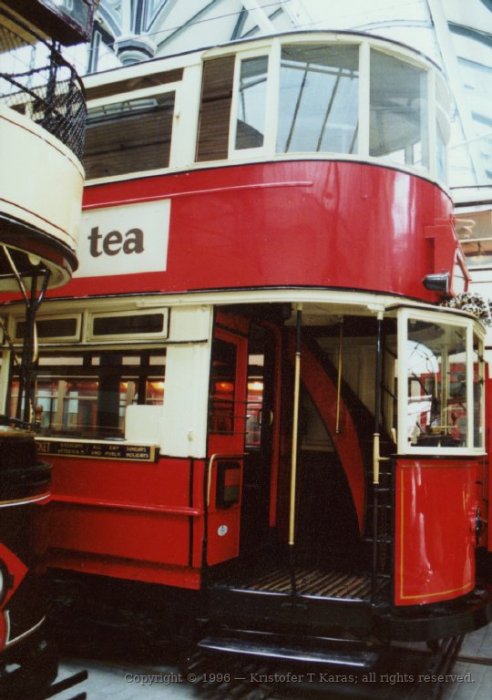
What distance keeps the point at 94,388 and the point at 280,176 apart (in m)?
2.45

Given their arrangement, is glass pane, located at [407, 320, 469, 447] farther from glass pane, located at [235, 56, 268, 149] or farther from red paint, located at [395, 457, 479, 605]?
glass pane, located at [235, 56, 268, 149]

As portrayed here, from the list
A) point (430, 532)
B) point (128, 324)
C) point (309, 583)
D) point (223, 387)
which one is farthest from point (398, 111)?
point (309, 583)

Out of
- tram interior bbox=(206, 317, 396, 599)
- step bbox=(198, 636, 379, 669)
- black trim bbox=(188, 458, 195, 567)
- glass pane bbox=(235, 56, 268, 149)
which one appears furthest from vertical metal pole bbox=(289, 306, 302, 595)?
glass pane bbox=(235, 56, 268, 149)

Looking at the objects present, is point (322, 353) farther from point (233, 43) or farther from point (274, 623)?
point (233, 43)

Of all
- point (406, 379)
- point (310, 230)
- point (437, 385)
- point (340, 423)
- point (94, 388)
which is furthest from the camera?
point (340, 423)

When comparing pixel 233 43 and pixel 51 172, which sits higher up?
pixel 233 43

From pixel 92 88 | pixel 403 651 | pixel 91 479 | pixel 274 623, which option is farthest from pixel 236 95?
pixel 403 651

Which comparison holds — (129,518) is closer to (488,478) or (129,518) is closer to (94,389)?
(94,389)

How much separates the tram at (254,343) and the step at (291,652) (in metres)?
0.02

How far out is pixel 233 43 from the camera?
5.01 metres

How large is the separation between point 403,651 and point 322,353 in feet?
9.06

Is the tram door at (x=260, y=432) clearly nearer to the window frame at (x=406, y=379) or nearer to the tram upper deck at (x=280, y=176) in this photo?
the tram upper deck at (x=280, y=176)

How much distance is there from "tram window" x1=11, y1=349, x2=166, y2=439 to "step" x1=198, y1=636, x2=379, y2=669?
6.11 feet

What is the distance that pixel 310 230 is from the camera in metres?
4.60
